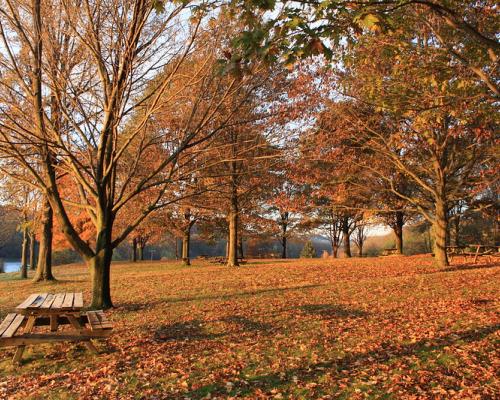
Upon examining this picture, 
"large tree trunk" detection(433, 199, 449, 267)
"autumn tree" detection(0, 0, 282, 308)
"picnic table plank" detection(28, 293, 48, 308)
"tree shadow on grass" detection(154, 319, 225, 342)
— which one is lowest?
"tree shadow on grass" detection(154, 319, 225, 342)

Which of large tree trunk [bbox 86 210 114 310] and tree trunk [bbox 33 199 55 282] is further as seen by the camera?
tree trunk [bbox 33 199 55 282]

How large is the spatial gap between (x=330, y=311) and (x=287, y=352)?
2880 mm

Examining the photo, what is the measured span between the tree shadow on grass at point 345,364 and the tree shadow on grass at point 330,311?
202cm

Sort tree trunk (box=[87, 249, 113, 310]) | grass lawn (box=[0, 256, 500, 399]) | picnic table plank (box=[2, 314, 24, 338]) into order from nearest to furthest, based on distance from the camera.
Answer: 1. grass lawn (box=[0, 256, 500, 399])
2. picnic table plank (box=[2, 314, 24, 338])
3. tree trunk (box=[87, 249, 113, 310])

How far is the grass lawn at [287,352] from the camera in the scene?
473cm

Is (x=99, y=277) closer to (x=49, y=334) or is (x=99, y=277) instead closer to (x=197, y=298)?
(x=197, y=298)

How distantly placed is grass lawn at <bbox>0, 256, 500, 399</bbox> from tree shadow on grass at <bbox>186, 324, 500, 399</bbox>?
0.01 metres

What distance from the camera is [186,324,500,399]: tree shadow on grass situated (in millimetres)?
4758

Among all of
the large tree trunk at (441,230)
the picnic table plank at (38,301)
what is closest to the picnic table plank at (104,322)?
the picnic table plank at (38,301)

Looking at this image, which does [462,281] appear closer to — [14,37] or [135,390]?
[135,390]

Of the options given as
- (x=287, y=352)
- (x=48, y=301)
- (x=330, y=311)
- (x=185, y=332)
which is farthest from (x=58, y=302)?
(x=330, y=311)

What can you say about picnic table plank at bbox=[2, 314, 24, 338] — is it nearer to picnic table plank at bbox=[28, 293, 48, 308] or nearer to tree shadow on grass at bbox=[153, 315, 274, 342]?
picnic table plank at bbox=[28, 293, 48, 308]

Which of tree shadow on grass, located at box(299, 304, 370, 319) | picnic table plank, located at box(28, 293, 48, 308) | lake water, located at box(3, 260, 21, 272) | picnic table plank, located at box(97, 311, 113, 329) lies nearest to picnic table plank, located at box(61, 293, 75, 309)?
picnic table plank, located at box(28, 293, 48, 308)

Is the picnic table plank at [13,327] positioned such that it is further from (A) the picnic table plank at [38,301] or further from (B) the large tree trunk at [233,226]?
(B) the large tree trunk at [233,226]
